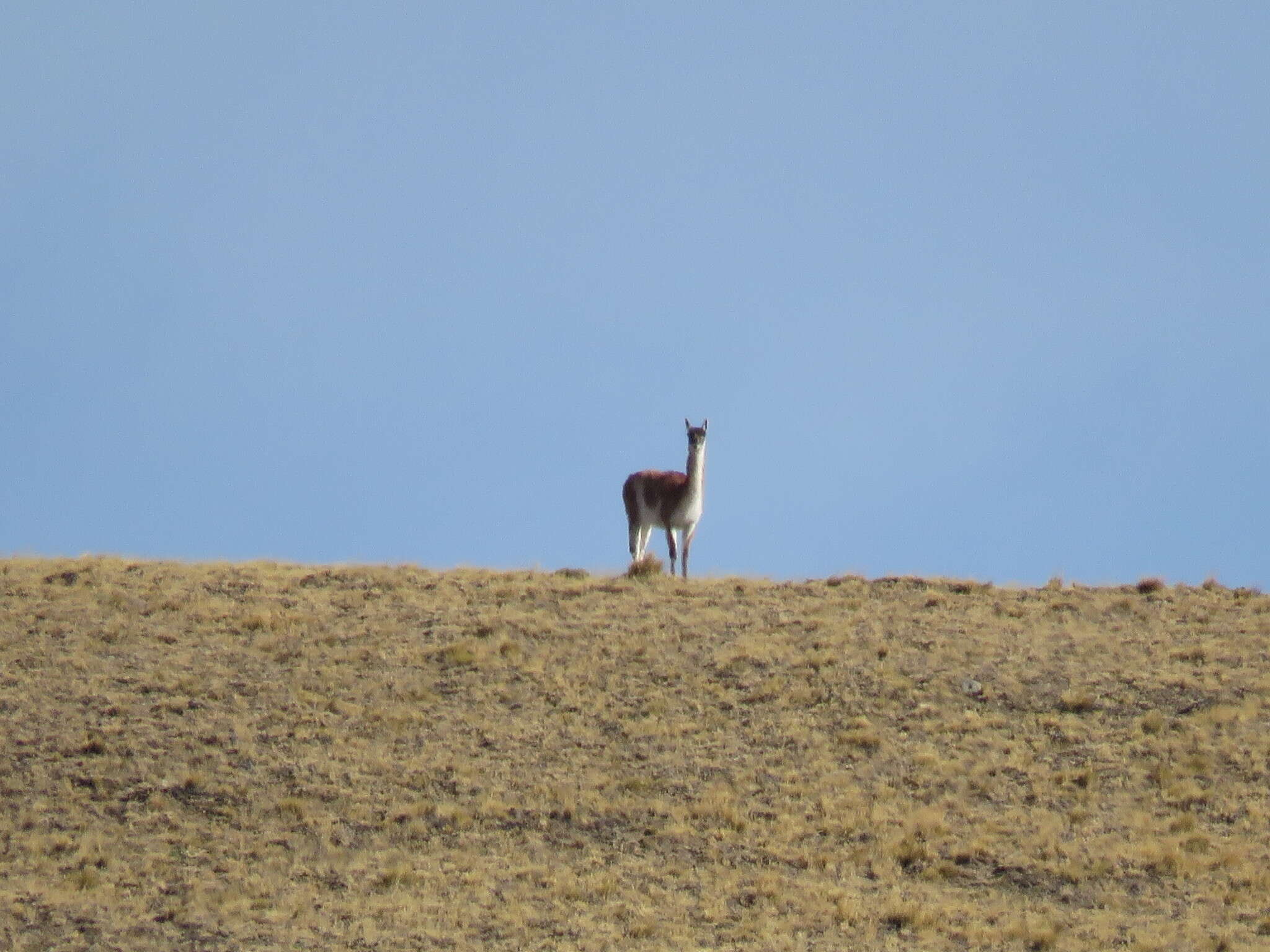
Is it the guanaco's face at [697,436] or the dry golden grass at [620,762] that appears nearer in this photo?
the dry golden grass at [620,762]

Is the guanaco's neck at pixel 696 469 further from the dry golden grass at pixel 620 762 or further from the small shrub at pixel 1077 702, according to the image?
the small shrub at pixel 1077 702

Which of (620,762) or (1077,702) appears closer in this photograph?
(620,762)

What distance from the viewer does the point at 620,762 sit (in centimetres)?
2069

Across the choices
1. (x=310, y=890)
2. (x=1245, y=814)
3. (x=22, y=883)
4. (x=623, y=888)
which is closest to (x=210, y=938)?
(x=310, y=890)

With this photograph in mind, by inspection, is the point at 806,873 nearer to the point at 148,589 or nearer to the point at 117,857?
the point at 117,857

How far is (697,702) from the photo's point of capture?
73.6 ft

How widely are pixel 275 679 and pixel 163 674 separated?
157cm

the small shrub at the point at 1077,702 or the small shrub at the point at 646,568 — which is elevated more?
the small shrub at the point at 646,568

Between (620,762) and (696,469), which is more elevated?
(696,469)

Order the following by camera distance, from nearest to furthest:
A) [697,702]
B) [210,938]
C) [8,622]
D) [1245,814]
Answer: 1. [210,938]
2. [1245,814]
3. [697,702]
4. [8,622]

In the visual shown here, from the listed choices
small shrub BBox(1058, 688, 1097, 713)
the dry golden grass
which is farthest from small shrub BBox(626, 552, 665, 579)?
small shrub BBox(1058, 688, 1097, 713)

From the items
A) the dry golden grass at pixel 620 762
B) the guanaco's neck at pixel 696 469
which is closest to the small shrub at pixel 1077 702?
the dry golden grass at pixel 620 762

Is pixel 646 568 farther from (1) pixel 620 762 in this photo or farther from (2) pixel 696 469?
(1) pixel 620 762

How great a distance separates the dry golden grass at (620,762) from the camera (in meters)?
16.9
